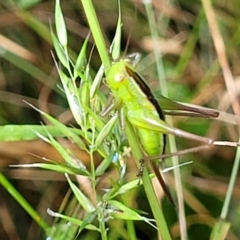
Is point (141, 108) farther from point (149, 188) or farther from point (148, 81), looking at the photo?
point (148, 81)

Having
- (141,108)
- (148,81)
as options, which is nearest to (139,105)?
(141,108)

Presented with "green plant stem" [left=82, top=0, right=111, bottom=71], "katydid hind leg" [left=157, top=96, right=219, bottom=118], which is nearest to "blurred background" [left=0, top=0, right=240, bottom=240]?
"katydid hind leg" [left=157, top=96, right=219, bottom=118]

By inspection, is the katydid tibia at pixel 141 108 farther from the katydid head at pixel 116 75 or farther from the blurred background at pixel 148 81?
the blurred background at pixel 148 81

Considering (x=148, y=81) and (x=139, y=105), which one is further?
(x=148, y=81)

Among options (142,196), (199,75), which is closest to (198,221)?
(142,196)

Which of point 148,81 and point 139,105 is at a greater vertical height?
point 148,81
